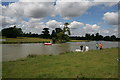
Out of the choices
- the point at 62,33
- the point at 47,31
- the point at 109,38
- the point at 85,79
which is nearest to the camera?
the point at 85,79

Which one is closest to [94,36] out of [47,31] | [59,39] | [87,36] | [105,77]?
[87,36]

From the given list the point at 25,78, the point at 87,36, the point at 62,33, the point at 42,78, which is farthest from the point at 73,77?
the point at 87,36

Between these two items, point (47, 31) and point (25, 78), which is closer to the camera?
point (25, 78)

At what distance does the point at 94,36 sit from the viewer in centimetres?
19925

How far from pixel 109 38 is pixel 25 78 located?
200296 mm

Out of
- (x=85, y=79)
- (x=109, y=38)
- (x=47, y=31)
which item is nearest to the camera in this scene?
(x=85, y=79)

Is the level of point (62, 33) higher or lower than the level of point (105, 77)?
higher

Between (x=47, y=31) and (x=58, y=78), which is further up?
(x=47, y=31)

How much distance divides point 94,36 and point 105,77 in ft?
645

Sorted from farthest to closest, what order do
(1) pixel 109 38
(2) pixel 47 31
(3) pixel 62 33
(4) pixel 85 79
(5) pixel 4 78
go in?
(1) pixel 109 38, (2) pixel 47 31, (3) pixel 62 33, (5) pixel 4 78, (4) pixel 85 79

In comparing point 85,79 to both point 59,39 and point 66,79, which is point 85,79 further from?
point 59,39

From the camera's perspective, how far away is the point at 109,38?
19550 centimetres

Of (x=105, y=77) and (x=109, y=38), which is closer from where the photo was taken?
(x=105, y=77)

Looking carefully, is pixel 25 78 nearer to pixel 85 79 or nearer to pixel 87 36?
pixel 85 79
